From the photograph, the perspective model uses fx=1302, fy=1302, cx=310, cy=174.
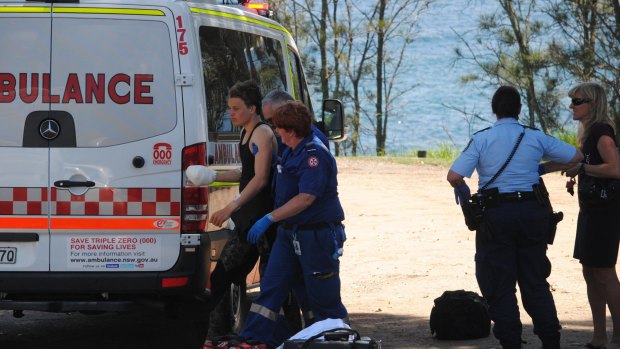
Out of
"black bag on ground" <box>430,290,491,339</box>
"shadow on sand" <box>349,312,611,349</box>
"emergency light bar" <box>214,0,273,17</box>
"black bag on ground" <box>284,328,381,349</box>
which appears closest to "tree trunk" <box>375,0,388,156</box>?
"shadow on sand" <box>349,312,611,349</box>

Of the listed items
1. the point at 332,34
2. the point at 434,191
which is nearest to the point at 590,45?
the point at 434,191

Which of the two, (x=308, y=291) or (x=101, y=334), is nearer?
(x=308, y=291)

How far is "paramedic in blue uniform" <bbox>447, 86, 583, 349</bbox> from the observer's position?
23.5ft

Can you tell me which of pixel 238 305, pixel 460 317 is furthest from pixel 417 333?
pixel 238 305

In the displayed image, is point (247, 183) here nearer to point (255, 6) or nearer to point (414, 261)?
point (255, 6)

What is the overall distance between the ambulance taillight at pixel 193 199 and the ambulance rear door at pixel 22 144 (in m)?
0.75

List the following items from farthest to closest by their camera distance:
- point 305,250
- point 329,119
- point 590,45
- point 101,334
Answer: point 590,45
point 329,119
point 101,334
point 305,250

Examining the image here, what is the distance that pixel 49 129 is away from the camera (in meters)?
7.09

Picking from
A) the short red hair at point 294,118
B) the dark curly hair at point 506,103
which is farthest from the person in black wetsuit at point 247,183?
the dark curly hair at point 506,103

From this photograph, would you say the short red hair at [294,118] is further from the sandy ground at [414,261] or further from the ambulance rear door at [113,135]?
the sandy ground at [414,261]

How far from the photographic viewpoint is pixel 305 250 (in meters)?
6.98

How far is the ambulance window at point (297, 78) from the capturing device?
938 cm

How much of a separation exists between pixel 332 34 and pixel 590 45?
68.4 feet

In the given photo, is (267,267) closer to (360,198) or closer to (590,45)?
(360,198)
